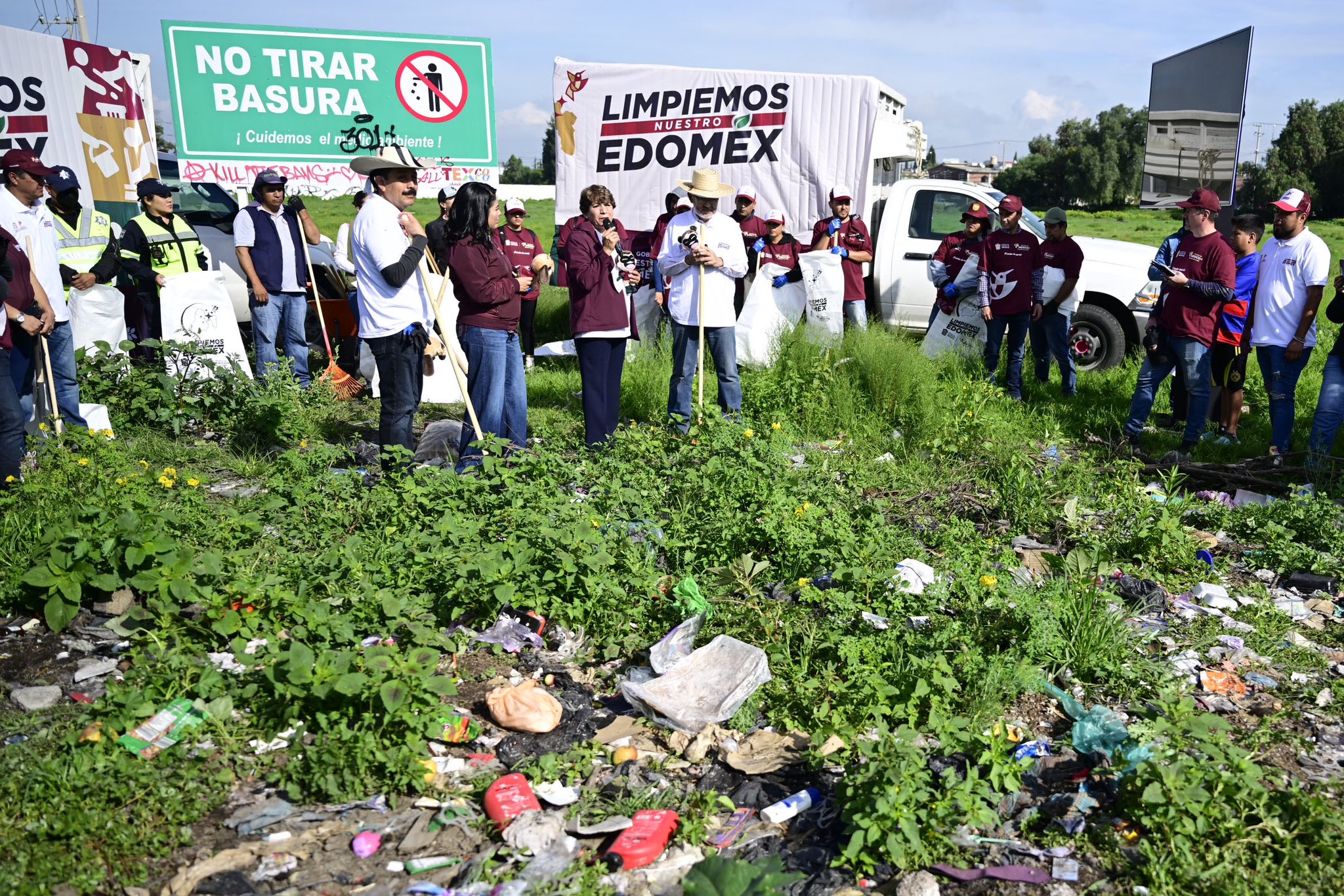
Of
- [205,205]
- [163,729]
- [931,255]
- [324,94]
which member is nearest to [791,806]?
[163,729]

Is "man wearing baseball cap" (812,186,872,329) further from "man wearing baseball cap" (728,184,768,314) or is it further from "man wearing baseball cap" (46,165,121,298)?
"man wearing baseball cap" (46,165,121,298)

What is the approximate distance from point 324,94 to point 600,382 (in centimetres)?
632

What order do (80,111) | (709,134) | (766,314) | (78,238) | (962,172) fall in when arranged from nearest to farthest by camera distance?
(78,238) < (766,314) < (80,111) < (709,134) < (962,172)

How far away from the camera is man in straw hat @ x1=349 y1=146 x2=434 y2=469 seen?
17.5 feet

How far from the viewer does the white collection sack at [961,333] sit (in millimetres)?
8344

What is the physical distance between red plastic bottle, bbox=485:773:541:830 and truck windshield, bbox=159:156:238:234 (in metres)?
9.51

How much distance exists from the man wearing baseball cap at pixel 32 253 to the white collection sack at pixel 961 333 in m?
6.56

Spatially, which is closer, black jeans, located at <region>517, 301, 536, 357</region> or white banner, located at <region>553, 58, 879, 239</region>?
black jeans, located at <region>517, 301, 536, 357</region>

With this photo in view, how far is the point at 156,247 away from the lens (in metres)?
7.96

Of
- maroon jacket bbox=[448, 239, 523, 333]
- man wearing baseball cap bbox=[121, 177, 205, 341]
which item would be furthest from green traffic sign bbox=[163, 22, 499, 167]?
maroon jacket bbox=[448, 239, 523, 333]

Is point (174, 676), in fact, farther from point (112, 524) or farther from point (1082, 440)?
point (1082, 440)

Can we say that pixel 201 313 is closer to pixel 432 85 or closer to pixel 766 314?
pixel 432 85

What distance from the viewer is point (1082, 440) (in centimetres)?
700

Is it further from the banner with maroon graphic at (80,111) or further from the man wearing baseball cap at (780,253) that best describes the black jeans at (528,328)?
the banner with maroon graphic at (80,111)
